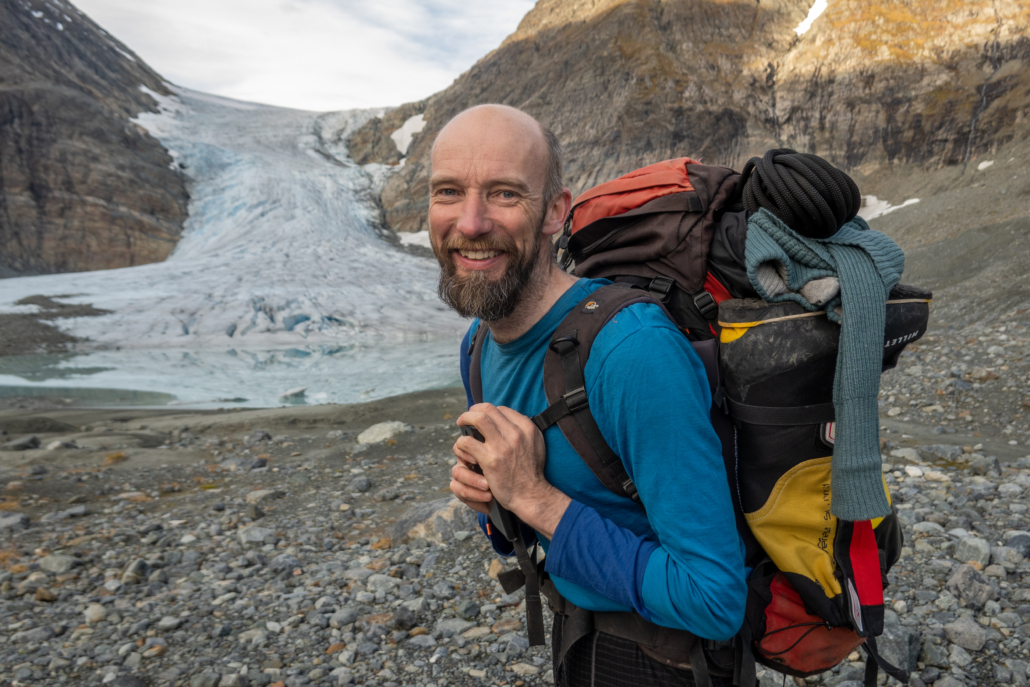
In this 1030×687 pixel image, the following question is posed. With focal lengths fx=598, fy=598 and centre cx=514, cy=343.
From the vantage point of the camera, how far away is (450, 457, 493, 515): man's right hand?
5.17 feet

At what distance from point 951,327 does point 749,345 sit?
12.7 meters

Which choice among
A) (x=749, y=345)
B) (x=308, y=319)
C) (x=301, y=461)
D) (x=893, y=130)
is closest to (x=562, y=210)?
(x=749, y=345)

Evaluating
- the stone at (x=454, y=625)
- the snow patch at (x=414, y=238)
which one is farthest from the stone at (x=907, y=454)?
the snow patch at (x=414, y=238)

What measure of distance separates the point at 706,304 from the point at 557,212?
0.52 metres

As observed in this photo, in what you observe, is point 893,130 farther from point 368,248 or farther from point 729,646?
point 729,646

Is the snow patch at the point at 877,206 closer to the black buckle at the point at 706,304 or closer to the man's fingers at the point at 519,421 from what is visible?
the black buckle at the point at 706,304

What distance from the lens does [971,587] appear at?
11.6 feet

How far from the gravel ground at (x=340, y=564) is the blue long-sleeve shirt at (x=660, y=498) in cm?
A: 216

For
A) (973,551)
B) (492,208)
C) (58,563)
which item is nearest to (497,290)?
(492,208)

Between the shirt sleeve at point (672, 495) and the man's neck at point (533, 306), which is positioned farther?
the man's neck at point (533, 306)

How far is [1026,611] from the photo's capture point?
11.0 feet

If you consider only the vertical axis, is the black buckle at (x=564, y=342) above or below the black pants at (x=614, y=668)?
above

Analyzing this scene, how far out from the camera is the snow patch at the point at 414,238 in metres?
40.2

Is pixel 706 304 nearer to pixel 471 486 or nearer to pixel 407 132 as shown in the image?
pixel 471 486
